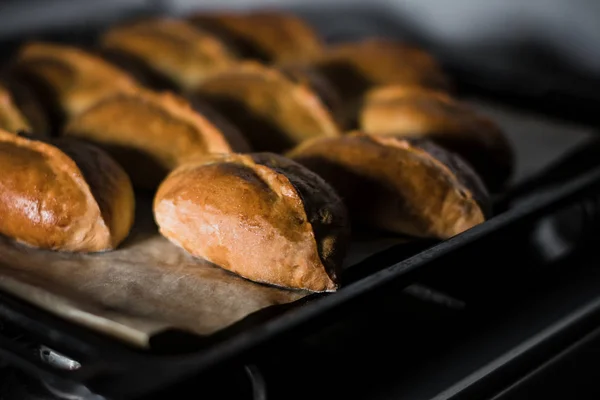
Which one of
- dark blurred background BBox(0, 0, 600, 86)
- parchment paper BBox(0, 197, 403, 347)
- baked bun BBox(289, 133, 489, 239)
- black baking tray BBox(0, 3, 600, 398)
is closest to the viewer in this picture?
black baking tray BBox(0, 3, 600, 398)

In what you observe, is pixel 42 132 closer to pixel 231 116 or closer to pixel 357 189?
pixel 231 116

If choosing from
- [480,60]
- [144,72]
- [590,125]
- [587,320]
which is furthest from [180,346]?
[480,60]

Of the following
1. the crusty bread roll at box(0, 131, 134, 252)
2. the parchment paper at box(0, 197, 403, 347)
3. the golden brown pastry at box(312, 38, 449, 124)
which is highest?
the golden brown pastry at box(312, 38, 449, 124)

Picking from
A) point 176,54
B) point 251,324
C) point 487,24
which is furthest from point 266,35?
point 251,324

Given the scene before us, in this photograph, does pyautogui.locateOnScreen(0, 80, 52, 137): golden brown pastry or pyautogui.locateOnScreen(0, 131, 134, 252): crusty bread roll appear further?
pyautogui.locateOnScreen(0, 80, 52, 137): golden brown pastry

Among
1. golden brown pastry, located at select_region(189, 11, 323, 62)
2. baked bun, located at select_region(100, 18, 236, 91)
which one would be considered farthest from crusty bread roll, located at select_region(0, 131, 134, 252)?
golden brown pastry, located at select_region(189, 11, 323, 62)

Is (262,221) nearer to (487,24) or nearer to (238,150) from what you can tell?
(238,150)

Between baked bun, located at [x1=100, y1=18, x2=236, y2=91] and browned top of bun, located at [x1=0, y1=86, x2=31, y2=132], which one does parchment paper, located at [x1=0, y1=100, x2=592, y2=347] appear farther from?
baked bun, located at [x1=100, y1=18, x2=236, y2=91]

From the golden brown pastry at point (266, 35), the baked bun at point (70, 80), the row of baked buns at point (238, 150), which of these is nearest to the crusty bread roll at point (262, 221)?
the row of baked buns at point (238, 150)
